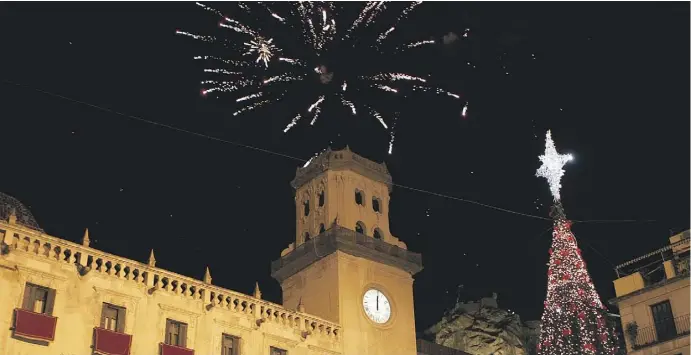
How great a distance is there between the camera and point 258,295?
37469mm

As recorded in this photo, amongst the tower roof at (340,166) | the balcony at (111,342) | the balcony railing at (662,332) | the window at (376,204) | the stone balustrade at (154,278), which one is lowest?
the balcony at (111,342)

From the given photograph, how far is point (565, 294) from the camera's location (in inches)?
1884

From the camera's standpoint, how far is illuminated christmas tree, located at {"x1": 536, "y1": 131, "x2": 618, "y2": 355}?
47375 mm

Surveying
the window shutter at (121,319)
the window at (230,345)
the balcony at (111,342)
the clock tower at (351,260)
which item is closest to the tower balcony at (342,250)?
the clock tower at (351,260)

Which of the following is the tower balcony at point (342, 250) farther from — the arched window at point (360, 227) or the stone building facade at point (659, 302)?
the stone building facade at point (659, 302)

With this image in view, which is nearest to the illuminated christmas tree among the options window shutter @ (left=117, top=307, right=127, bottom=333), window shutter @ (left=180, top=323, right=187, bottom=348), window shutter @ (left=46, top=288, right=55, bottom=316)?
window shutter @ (left=180, top=323, right=187, bottom=348)

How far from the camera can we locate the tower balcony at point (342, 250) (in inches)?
1631

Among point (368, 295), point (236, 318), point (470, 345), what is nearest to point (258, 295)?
point (236, 318)

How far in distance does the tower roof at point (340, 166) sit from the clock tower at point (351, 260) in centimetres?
6

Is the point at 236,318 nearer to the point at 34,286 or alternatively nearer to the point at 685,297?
the point at 34,286

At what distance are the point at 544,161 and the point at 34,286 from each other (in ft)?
103

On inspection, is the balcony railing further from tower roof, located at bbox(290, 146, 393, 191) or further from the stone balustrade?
tower roof, located at bbox(290, 146, 393, 191)

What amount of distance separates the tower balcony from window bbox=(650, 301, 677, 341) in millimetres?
12542

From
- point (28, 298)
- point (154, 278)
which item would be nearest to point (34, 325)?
point (28, 298)
